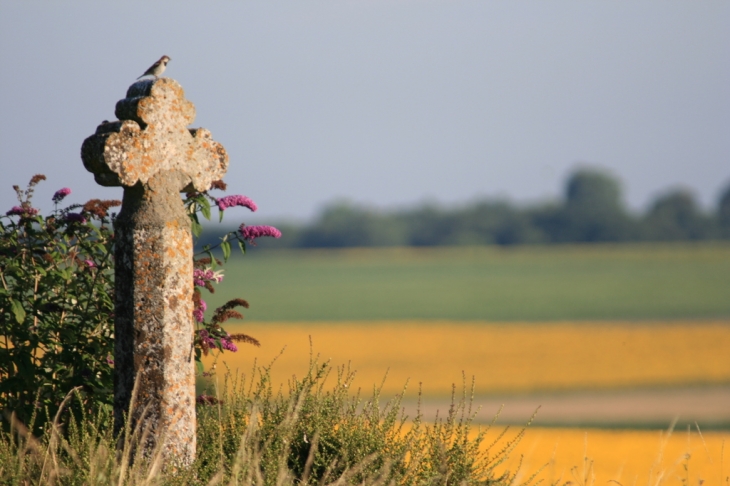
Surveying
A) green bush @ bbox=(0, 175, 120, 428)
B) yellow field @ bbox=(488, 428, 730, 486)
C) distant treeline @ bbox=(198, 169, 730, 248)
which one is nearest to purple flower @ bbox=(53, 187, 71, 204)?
green bush @ bbox=(0, 175, 120, 428)

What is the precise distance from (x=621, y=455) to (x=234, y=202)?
21.5 feet

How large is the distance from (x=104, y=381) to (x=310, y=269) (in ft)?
263

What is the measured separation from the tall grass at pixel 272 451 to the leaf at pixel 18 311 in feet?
1.87

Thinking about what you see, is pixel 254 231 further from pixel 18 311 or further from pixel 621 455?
pixel 621 455

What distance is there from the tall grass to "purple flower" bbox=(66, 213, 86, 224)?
1.14m

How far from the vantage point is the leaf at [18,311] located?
4262mm

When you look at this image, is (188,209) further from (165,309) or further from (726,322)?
(726,322)

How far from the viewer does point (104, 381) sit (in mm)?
4500

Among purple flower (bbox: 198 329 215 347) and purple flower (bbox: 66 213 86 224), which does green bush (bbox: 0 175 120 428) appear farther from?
purple flower (bbox: 198 329 215 347)

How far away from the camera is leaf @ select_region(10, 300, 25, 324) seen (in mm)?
4262

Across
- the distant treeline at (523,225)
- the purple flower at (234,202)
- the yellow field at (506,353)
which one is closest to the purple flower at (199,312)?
the purple flower at (234,202)

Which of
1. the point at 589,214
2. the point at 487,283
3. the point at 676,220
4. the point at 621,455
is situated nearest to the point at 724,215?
the point at 676,220

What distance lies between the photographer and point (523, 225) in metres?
107

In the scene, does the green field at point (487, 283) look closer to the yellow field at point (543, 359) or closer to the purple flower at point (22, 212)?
the yellow field at point (543, 359)
